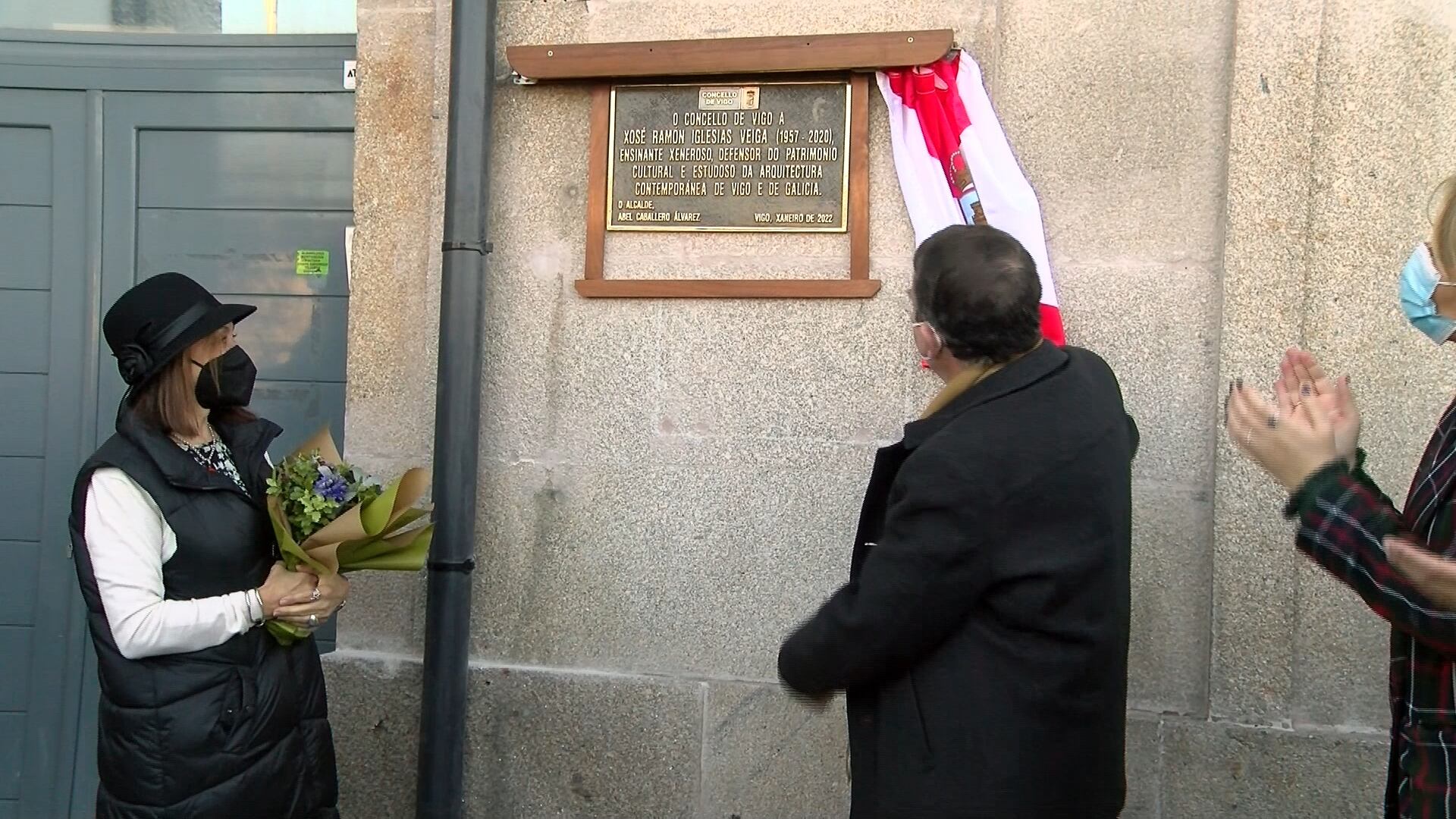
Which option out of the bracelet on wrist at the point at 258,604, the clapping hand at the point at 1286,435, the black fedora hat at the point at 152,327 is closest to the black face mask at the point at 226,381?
the black fedora hat at the point at 152,327

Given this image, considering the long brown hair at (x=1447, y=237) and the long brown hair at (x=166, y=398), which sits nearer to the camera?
the long brown hair at (x=1447, y=237)

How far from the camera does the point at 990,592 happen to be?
197 centimetres

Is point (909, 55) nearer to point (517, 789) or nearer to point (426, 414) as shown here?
point (426, 414)

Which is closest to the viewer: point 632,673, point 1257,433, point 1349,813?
point 1257,433

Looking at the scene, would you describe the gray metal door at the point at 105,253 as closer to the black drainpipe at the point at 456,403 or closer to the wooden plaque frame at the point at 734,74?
the black drainpipe at the point at 456,403

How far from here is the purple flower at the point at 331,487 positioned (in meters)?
2.66

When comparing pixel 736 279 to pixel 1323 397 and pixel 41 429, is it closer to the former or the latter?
pixel 1323 397

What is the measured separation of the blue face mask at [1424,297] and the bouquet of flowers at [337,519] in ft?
6.89

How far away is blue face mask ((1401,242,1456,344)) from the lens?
1.87m

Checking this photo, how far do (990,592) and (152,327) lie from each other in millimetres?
1934

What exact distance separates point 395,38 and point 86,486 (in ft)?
6.43

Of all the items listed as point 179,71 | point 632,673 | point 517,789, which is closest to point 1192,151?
point 632,673

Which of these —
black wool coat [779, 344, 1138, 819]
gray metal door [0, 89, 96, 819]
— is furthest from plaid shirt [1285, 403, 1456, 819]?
gray metal door [0, 89, 96, 819]

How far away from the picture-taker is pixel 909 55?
134 inches
